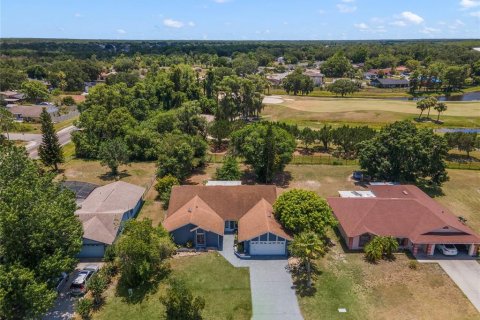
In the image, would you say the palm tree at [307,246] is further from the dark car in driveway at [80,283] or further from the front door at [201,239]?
the dark car in driveway at [80,283]

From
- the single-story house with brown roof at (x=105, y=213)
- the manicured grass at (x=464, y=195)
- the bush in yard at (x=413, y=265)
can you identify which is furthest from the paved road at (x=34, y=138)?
the manicured grass at (x=464, y=195)

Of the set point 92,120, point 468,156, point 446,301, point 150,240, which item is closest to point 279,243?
point 150,240

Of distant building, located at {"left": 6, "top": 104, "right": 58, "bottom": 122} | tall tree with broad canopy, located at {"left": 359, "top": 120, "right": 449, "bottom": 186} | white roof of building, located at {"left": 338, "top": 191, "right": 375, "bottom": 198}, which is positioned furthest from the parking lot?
distant building, located at {"left": 6, "top": 104, "right": 58, "bottom": 122}

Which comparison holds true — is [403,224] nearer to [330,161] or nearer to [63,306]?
[330,161]

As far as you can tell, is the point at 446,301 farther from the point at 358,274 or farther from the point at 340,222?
the point at 340,222

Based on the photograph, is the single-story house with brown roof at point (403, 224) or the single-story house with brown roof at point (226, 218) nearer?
the single-story house with brown roof at point (226, 218)
